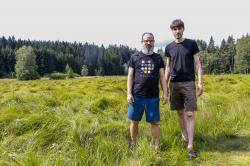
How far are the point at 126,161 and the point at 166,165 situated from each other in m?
0.59

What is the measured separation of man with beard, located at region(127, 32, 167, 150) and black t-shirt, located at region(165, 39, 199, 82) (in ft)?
0.98

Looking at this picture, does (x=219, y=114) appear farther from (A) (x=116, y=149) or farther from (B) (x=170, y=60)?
(A) (x=116, y=149)

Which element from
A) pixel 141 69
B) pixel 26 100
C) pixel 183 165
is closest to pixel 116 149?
pixel 183 165

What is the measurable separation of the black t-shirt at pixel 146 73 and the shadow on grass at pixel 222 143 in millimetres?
1223

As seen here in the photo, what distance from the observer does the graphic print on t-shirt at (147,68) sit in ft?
13.9

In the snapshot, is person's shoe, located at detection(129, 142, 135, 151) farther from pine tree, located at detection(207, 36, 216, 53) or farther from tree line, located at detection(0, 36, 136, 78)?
pine tree, located at detection(207, 36, 216, 53)

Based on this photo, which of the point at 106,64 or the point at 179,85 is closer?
the point at 179,85

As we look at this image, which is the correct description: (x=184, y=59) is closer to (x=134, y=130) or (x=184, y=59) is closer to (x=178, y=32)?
(x=178, y=32)

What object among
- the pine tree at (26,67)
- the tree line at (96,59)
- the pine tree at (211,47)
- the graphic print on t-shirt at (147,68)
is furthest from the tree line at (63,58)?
the graphic print on t-shirt at (147,68)

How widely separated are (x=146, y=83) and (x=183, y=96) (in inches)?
29.4

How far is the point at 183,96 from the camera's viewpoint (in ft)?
15.2

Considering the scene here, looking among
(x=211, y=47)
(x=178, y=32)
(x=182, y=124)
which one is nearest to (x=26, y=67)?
(x=211, y=47)

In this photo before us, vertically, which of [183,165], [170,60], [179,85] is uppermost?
[170,60]

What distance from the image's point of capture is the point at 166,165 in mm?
3803
